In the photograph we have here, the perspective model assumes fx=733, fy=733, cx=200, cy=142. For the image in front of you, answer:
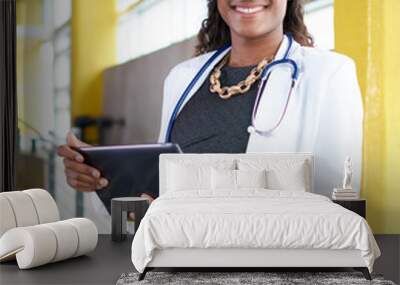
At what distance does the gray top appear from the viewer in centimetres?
645

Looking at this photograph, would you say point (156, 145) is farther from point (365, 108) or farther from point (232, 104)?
point (365, 108)

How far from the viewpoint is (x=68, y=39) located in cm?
678

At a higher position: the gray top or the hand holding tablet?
the gray top

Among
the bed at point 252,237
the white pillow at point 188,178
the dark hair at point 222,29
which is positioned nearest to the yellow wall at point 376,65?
the dark hair at point 222,29

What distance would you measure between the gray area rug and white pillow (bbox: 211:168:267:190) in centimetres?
120

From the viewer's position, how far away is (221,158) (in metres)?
6.34

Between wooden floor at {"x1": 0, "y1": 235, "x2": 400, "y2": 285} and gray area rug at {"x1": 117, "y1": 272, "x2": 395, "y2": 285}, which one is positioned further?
wooden floor at {"x1": 0, "y1": 235, "x2": 400, "y2": 285}

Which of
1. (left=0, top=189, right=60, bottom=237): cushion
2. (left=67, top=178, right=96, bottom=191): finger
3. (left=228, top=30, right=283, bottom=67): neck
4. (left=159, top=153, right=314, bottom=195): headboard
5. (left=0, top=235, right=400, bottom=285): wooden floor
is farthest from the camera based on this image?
(left=67, top=178, right=96, bottom=191): finger

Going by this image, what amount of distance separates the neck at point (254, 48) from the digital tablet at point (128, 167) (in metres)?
0.98

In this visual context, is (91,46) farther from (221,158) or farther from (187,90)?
(221,158)

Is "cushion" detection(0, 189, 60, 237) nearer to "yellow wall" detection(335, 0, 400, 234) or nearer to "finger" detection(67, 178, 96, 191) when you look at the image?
"finger" detection(67, 178, 96, 191)

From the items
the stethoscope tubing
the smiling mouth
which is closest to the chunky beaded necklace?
the stethoscope tubing

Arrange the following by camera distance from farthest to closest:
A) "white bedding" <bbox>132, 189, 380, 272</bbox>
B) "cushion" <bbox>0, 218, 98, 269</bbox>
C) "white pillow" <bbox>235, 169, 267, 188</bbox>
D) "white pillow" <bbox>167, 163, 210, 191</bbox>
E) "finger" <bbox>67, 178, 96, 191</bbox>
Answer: "finger" <bbox>67, 178, 96, 191</bbox>, "white pillow" <bbox>167, 163, 210, 191</bbox>, "white pillow" <bbox>235, 169, 267, 188</bbox>, "cushion" <bbox>0, 218, 98, 269</bbox>, "white bedding" <bbox>132, 189, 380, 272</bbox>

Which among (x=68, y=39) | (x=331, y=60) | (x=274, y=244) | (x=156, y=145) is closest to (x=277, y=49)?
(x=331, y=60)
